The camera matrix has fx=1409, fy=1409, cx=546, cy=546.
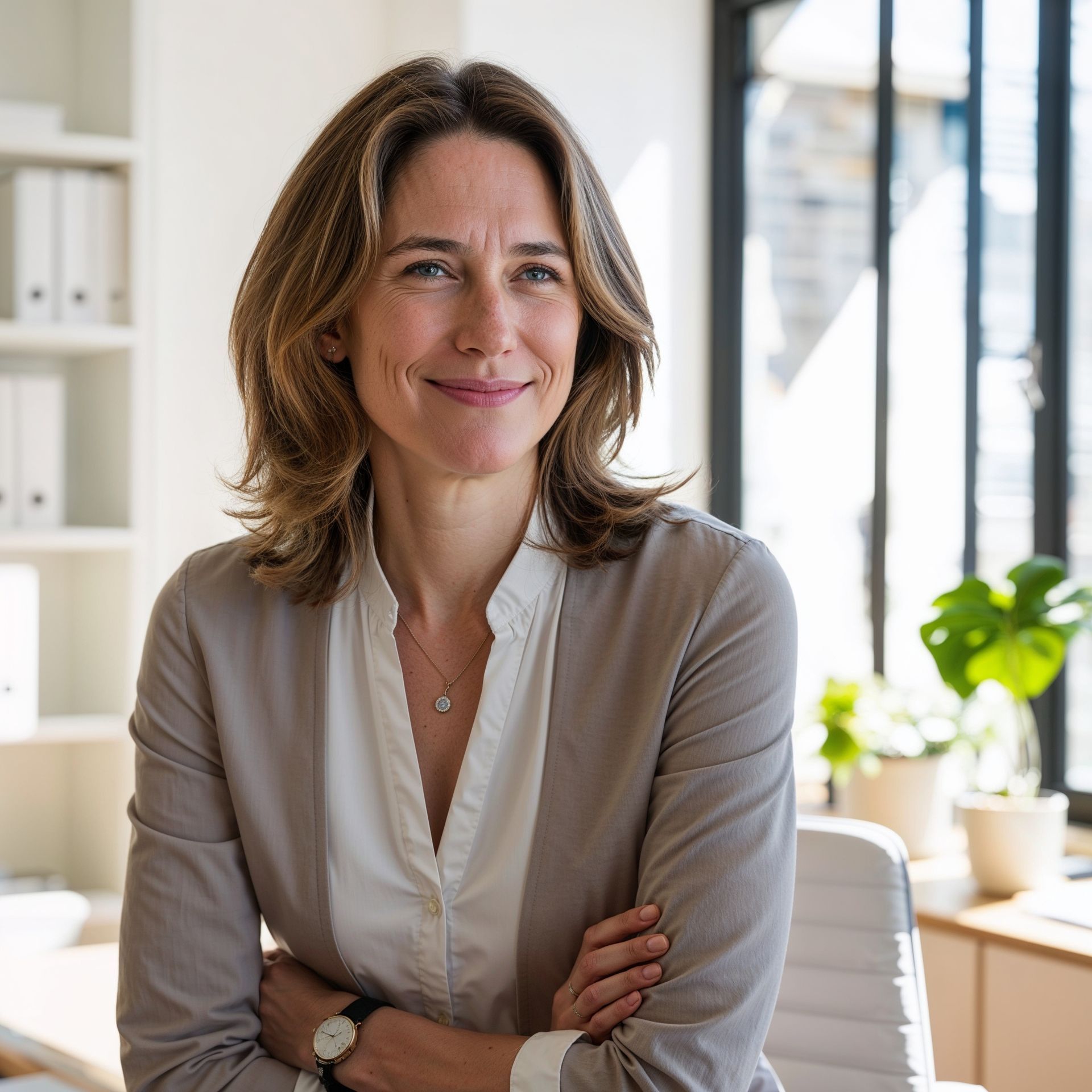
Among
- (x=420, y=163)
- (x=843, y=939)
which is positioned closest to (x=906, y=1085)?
(x=843, y=939)

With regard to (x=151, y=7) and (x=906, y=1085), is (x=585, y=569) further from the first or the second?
(x=151, y=7)

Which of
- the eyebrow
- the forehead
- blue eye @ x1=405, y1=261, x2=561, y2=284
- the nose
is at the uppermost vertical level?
the forehead

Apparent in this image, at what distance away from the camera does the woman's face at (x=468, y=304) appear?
148 cm

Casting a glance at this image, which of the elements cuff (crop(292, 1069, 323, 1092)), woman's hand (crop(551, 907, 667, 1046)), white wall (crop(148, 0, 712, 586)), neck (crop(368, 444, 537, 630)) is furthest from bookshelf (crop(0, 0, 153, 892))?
woman's hand (crop(551, 907, 667, 1046))

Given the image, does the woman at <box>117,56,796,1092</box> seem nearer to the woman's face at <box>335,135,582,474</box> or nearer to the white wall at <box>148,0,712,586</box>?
the woman's face at <box>335,135,582,474</box>

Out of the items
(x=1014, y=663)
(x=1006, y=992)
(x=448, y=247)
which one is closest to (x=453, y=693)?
(x=448, y=247)

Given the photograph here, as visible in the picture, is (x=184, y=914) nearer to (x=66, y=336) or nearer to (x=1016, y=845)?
(x=1016, y=845)

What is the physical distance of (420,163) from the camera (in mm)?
1503

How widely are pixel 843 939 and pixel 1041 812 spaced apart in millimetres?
1086

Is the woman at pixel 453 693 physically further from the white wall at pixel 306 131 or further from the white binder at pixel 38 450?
the white wall at pixel 306 131

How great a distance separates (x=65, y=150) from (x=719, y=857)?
93.8 inches

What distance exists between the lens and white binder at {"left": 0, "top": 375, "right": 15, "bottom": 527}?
9.95ft

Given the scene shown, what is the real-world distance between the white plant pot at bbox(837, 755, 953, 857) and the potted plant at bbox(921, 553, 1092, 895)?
0.21 m

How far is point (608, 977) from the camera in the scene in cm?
139
